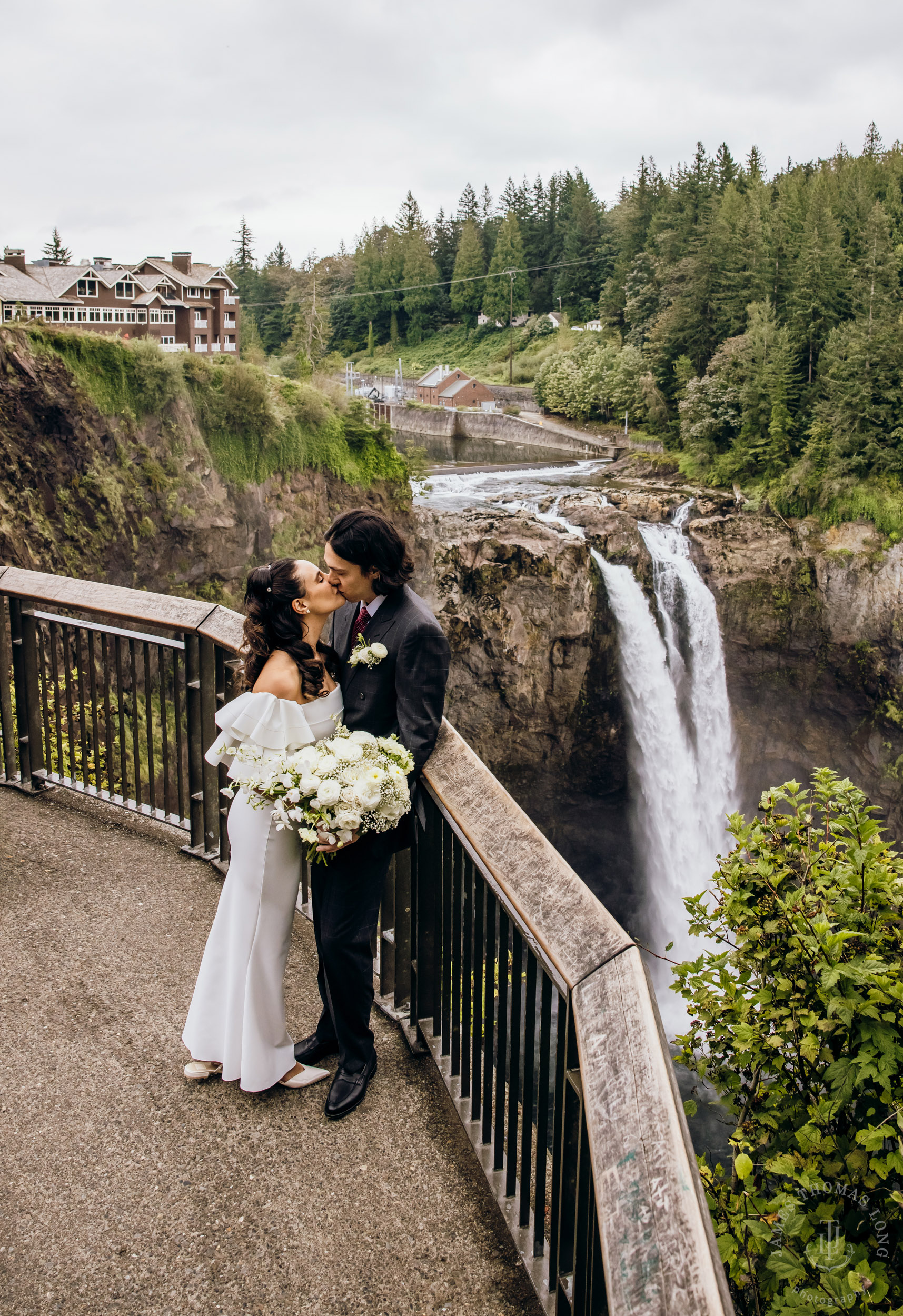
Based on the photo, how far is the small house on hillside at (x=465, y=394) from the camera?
57219 millimetres

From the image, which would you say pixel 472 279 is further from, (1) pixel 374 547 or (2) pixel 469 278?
(1) pixel 374 547

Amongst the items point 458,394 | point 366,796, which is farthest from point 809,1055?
point 458,394

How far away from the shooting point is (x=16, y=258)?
26625mm

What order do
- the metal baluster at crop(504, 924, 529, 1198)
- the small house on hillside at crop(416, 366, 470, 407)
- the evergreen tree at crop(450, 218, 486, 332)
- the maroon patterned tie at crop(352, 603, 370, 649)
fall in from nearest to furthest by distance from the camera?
the metal baluster at crop(504, 924, 529, 1198) < the maroon patterned tie at crop(352, 603, 370, 649) < the small house on hillside at crop(416, 366, 470, 407) < the evergreen tree at crop(450, 218, 486, 332)

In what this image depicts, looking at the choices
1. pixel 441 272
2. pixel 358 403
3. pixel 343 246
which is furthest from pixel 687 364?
pixel 343 246

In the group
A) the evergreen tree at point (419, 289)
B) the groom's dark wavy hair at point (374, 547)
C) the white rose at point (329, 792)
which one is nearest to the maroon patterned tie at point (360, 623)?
the groom's dark wavy hair at point (374, 547)

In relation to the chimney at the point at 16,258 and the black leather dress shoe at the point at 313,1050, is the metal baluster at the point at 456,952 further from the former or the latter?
the chimney at the point at 16,258

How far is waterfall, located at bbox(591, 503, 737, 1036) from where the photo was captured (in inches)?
878

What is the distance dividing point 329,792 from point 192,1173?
1172 mm

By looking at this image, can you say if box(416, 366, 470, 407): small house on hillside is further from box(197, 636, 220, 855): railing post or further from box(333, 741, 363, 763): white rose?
box(333, 741, 363, 763): white rose

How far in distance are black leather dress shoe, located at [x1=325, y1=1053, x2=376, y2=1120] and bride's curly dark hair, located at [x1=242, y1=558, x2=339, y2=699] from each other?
47.4 inches

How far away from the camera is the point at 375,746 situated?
279 centimetres

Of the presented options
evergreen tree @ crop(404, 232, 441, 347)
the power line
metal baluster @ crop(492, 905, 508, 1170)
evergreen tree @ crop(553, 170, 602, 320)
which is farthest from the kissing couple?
evergreen tree @ crop(404, 232, 441, 347)

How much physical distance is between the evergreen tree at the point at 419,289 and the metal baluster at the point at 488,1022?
8262cm
